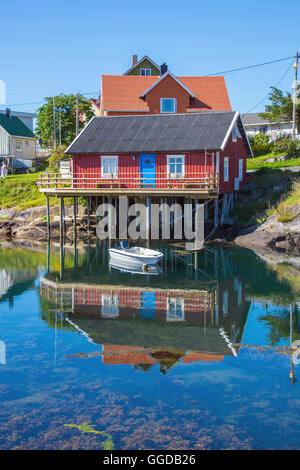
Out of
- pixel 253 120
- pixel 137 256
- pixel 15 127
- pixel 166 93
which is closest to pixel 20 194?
pixel 15 127

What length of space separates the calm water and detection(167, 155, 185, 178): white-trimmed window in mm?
9946

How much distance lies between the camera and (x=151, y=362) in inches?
494

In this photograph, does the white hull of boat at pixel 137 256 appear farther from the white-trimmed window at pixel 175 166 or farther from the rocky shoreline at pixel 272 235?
the rocky shoreline at pixel 272 235

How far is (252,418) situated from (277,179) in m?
28.6

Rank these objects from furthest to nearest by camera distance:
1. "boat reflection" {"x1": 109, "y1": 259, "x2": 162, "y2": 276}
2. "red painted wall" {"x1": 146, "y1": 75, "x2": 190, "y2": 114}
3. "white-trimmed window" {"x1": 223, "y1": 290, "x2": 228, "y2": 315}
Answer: "red painted wall" {"x1": 146, "y1": 75, "x2": 190, "y2": 114} < "boat reflection" {"x1": 109, "y1": 259, "x2": 162, "y2": 276} < "white-trimmed window" {"x1": 223, "y1": 290, "x2": 228, "y2": 315}

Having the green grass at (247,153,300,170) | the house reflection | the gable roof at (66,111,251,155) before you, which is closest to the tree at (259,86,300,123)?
the green grass at (247,153,300,170)

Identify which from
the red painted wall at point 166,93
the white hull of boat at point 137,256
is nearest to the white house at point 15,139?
the red painted wall at point 166,93

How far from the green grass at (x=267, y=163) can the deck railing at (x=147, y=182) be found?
1234 cm

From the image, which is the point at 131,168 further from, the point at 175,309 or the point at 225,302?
the point at 175,309

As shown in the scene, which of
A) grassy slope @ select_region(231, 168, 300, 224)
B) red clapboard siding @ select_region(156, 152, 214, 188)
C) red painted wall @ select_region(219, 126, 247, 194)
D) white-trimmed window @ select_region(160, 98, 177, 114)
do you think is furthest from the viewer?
white-trimmed window @ select_region(160, 98, 177, 114)

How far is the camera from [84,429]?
948cm

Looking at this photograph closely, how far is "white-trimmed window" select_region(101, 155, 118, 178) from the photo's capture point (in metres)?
32.6

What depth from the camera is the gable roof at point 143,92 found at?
143 ft

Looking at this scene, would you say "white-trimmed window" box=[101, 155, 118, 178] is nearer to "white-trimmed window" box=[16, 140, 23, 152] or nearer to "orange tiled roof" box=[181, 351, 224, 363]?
"orange tiled roof" box=[181, 351, 224, 363]
